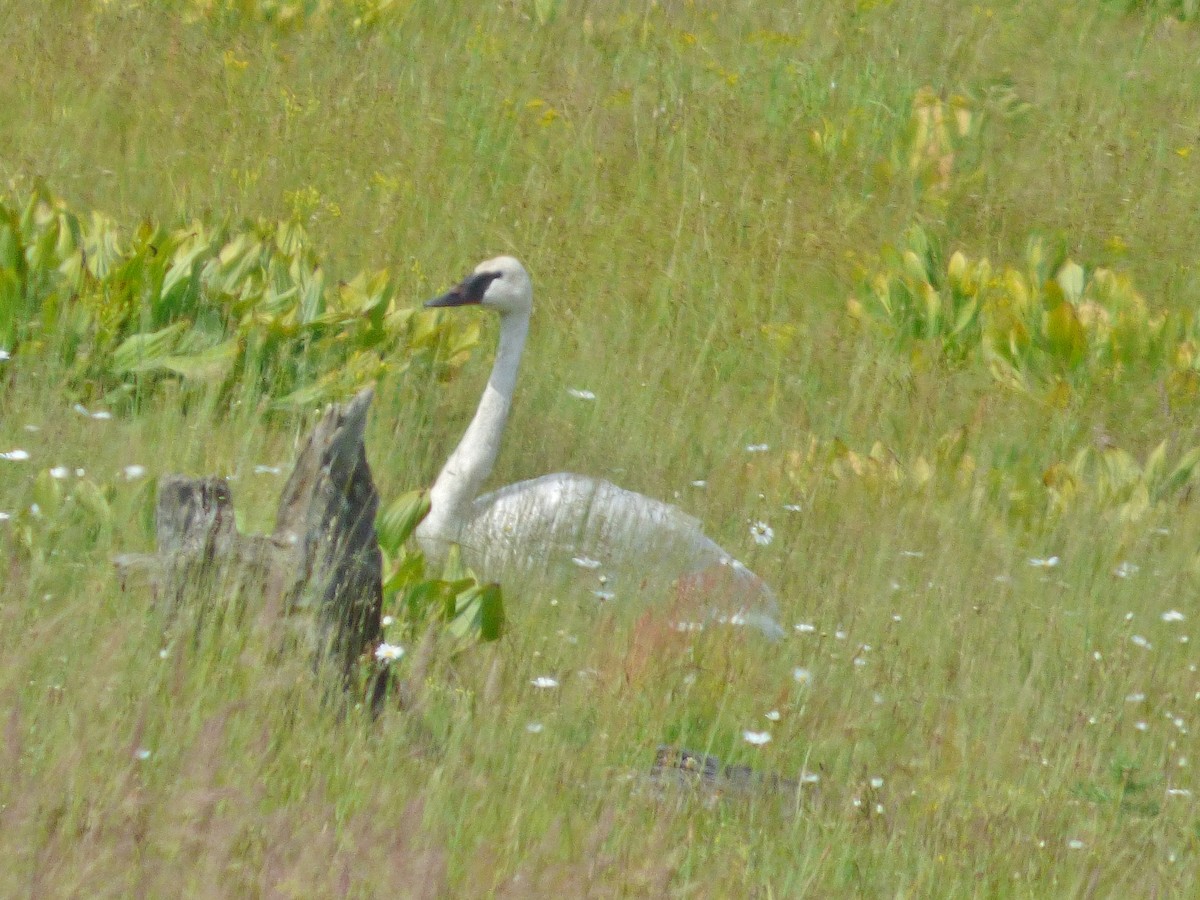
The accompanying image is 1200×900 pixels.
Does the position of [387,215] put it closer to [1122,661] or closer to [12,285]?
[12,285]

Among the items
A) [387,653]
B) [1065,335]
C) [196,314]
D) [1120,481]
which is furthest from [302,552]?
[1065,335]

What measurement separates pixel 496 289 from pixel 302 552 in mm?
2693

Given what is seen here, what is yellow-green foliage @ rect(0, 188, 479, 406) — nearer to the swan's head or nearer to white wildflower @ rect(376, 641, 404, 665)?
the swan's head

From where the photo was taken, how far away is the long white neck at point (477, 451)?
546 cm

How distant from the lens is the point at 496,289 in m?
6.14

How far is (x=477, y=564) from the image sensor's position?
16.4 ft

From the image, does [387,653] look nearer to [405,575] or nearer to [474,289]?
[405,575]

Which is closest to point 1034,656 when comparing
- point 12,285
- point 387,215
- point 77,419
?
point 77,419

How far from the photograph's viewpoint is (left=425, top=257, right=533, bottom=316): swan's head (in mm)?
6141

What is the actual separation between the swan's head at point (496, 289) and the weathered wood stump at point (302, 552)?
249cm

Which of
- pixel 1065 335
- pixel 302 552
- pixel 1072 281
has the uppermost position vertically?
pixel 1072 281

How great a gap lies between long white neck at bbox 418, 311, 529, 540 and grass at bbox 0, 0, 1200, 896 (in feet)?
0.67

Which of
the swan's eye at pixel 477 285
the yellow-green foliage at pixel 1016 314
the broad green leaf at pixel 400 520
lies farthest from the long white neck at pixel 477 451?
the yellow-green foliage at pixel 1016 314

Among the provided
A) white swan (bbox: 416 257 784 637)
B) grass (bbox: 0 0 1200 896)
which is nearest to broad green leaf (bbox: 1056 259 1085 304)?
grass (bbox: 0 0 1200 896)
